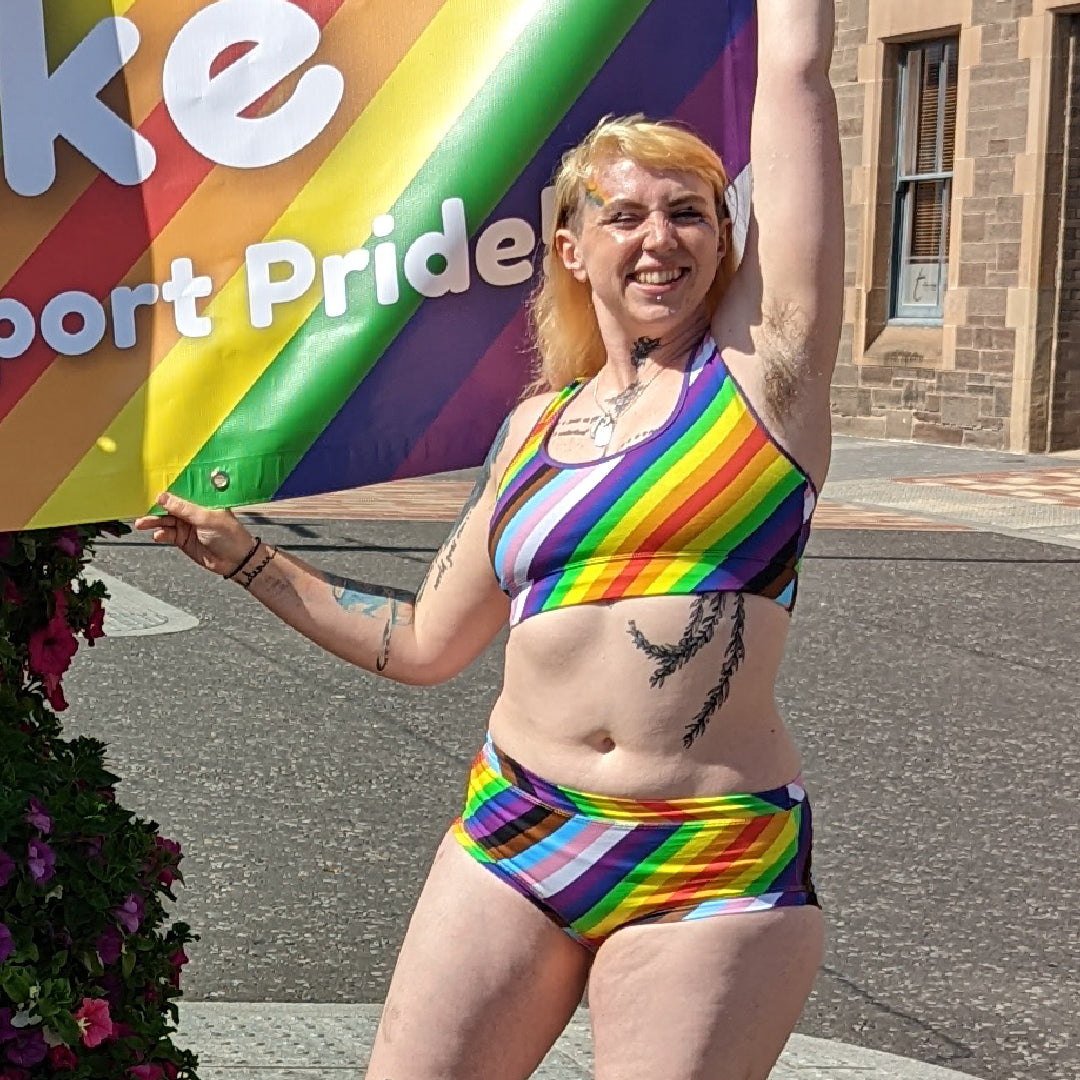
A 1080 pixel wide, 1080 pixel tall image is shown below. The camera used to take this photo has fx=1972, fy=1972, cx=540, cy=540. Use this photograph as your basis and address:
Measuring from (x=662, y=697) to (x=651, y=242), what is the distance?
0.61 meters

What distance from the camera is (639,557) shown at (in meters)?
2.62

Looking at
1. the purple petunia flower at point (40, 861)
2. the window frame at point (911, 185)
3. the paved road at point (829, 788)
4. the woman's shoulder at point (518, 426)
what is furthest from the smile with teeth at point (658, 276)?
the window frame at point (911, 185)

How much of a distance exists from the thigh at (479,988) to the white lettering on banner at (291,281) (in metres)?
0.95

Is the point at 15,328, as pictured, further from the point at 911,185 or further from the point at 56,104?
the point at 911,185

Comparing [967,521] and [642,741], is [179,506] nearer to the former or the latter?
[642,741]

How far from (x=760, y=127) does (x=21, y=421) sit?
46.1 inches

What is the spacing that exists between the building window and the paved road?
9933 millimetres

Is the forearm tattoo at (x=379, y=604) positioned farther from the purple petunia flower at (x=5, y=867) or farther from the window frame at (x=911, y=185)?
the window frame at (x=911, y=185)

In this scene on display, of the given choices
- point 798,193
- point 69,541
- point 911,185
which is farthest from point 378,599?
point 911,185

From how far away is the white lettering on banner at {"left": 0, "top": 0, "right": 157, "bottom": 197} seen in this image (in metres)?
2.89

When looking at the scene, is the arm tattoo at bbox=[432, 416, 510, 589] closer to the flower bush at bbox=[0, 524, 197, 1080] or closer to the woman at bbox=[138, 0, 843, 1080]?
the woman at bbox=[138, 0, 843, 1080]

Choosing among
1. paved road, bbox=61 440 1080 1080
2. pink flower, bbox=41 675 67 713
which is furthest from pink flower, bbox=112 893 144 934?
paved road, bbox=61 440 1080 1080

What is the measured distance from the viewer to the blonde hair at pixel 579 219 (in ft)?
8.86

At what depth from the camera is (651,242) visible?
8.70 feet
